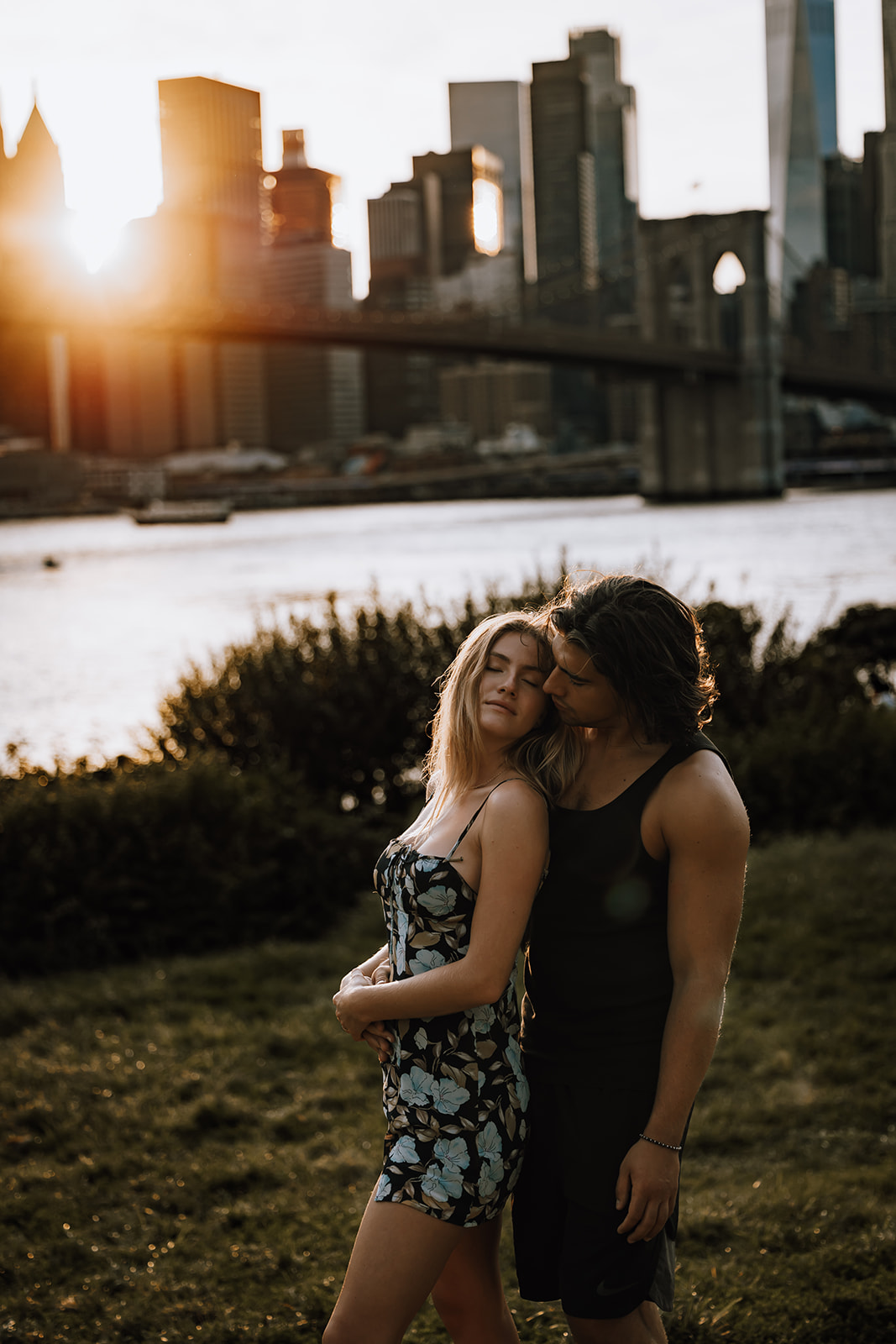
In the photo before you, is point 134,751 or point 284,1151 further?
point 134,751

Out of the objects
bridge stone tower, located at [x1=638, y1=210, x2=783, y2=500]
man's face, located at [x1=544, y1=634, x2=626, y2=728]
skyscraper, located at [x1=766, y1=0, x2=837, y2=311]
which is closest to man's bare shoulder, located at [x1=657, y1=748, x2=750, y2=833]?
man's face, located at [x1=544, y1=634, x2=626, y2=728]

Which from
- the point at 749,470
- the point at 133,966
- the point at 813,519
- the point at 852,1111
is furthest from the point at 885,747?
the point at 749,470

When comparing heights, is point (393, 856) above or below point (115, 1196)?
above

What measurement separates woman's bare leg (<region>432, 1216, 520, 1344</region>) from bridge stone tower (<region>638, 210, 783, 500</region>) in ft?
218

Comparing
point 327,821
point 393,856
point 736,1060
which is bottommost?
point 736,1060

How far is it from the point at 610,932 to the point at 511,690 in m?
0.41

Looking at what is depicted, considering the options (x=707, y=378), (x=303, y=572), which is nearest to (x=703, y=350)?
(x=707, y=378)

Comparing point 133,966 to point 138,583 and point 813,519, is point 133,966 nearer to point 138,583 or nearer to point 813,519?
point 138,583

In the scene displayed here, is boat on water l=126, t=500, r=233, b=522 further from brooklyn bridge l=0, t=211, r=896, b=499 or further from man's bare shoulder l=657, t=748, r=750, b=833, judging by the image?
man's bare shoulder l=657, t=748, r=750, b=833

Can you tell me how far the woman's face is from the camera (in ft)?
7.34

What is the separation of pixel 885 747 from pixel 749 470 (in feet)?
223

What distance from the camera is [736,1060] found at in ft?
15.3

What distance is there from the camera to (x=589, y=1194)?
2150mm

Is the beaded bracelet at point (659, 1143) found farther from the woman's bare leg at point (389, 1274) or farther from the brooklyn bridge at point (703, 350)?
the brooklyn bridge at point (703, 350)
